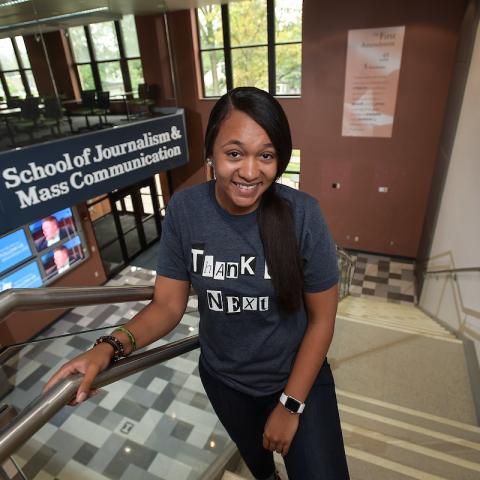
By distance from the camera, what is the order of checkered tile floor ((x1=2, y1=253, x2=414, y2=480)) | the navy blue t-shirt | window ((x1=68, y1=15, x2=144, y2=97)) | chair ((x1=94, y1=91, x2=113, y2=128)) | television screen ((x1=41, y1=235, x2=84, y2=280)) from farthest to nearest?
window ((x1=68, y1=15, x2=144, y2=97)) → television screen ((x1=41, y1=235, x2=84, y2=280)) → chair ((x1=94, y1=91, x2=113, y2=128)) → checkered tile floor ((x1=2, y1=253, x2=414, y2=480)) → the navy blue t-shirt

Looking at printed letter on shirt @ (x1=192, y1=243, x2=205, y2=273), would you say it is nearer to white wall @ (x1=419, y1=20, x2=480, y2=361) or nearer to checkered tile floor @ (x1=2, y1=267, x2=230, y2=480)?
checkered tile floor @ (x1=2, y1=267, x2=230, y2=480)

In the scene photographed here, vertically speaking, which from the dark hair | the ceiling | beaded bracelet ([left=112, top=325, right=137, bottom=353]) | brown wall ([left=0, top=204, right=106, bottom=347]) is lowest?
brown wall ([left=0, top=204, right=106, bottom=347])

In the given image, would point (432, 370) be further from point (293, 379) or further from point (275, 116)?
point (275, 116)

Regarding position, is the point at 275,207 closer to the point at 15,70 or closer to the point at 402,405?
the point at 402,405

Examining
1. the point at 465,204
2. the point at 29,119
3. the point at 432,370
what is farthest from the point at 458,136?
the point at 29,119

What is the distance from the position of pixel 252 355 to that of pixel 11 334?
5611 mm

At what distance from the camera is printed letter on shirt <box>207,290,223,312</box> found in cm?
109

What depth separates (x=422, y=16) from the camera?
5691mm

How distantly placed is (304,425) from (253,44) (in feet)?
25.8

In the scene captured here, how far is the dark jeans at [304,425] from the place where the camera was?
1.11m

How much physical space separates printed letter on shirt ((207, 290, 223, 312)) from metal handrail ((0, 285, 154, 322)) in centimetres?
43

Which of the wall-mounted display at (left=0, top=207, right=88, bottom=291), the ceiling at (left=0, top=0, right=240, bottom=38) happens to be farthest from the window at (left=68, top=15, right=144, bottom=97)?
the wall-mounted display at (left=0, top=207, right=88, bottom=291)

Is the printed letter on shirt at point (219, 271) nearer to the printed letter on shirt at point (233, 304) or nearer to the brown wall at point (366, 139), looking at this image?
the printed letter on shirt at point (233, 304)

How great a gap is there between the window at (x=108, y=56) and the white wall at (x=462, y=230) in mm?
6537
